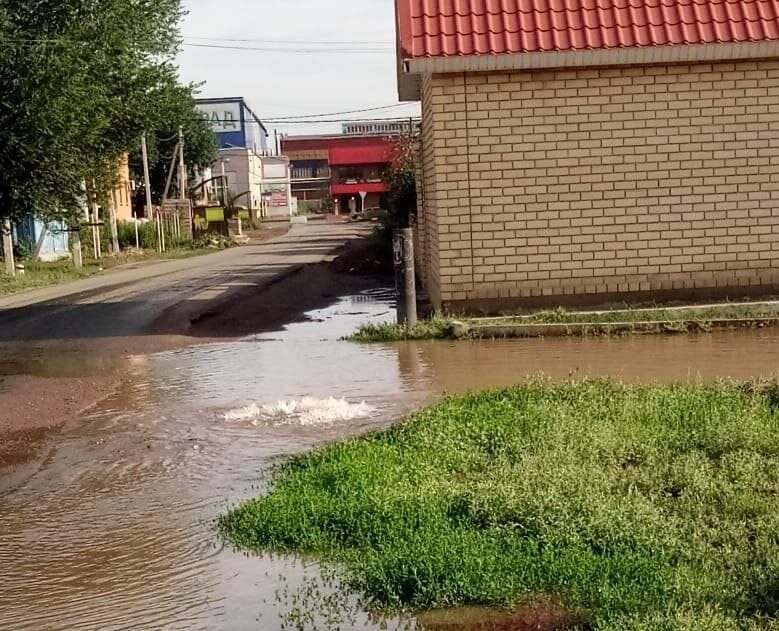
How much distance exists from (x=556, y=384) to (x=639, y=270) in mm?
5254

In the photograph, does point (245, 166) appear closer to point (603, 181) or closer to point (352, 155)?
point (352, 155)

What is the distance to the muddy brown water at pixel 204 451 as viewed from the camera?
17.9 ft

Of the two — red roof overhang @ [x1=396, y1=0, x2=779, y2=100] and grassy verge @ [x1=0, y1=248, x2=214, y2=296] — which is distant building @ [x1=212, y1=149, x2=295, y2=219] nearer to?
grassy verge @ [x1=0, y1=248, x2=214, y2=296]

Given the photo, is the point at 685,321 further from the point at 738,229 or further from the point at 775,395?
the point at 775,395

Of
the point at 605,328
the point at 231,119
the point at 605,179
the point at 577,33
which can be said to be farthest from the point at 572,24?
the point at 231,119

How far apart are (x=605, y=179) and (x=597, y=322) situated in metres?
1.96

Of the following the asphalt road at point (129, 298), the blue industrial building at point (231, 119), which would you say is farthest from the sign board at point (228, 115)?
the asphalt road at point (129, 298)

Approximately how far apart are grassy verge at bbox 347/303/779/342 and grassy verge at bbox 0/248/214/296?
1687 centimetres

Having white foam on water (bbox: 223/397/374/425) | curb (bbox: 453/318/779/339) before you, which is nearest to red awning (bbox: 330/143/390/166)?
curb (bbox: 453/318/779/339)

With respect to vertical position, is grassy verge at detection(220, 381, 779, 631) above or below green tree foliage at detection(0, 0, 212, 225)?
below

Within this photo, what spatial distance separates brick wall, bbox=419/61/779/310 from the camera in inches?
552

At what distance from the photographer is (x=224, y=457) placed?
8.20 meters

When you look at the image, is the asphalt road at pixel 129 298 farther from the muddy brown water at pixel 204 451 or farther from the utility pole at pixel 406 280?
the utility pole at pixel 406 280

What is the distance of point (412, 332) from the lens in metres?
13.8
